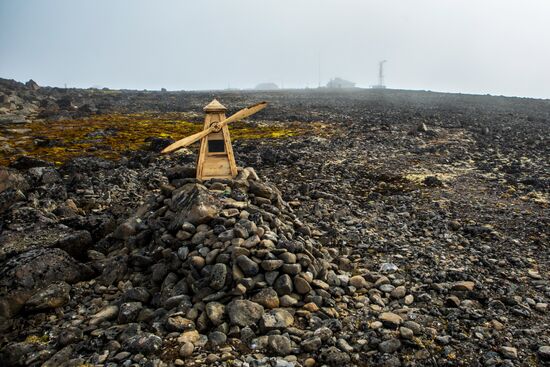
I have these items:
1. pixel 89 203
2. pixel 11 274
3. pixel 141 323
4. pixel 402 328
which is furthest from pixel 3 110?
pixel 402 328

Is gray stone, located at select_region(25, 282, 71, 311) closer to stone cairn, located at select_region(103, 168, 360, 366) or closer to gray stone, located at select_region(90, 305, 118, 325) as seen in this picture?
stone cairn, located at select_region(103, 168, 360, 366)

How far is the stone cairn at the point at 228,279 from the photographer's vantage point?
8.11m

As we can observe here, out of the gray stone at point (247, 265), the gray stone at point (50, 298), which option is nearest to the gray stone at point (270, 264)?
the gray stone at point (247, 265)

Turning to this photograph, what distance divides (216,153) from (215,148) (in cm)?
18

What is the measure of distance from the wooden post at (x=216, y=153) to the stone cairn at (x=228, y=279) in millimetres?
531

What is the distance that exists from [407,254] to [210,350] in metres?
7.65

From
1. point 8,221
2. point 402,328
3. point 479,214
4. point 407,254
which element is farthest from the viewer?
point 479,214

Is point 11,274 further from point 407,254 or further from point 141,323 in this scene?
point 407,254

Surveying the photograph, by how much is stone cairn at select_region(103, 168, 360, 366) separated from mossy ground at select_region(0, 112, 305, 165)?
68.2 ft

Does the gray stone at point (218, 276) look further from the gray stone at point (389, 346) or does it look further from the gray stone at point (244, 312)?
the gray stone at point (389, 346)

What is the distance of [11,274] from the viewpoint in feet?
33.1

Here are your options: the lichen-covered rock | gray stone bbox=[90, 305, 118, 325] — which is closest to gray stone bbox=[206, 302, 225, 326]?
gray stone bbox=[90, 305, 118, 325]

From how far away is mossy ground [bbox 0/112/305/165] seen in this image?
103 feet

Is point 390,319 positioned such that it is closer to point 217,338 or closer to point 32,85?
point 217,338
